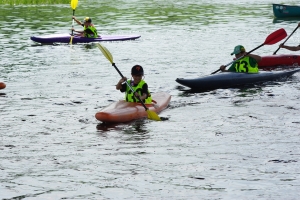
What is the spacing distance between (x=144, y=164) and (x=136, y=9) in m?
29.4

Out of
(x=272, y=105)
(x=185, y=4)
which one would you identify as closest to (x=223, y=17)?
(x=185, y=4)

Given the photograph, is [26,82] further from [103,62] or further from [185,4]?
[185,4]

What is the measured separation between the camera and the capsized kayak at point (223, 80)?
1359 centimetres

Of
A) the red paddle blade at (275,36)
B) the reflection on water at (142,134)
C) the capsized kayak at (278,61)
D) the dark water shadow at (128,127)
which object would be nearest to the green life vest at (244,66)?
the reflection on water at (142,134)

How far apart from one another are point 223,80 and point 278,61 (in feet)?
11.3

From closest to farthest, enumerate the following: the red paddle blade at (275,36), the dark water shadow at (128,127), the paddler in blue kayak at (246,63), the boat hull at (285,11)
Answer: the dark water shadow at (128,127)
the paddler in blue kayak at (246,63)
the red paddle blade at (275,36)
the boat hull at (285,11)

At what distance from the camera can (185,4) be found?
41594mm

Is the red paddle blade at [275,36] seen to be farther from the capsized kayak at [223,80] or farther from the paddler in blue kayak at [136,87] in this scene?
the paddler in blue kayak at [136,87]

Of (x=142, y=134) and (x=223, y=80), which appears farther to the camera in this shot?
(x=223, y=80)

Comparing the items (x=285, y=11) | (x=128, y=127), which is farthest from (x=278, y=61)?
(x=285, y=11)

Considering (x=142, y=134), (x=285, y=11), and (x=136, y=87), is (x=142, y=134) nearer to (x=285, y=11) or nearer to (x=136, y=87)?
(x=136, y=87)

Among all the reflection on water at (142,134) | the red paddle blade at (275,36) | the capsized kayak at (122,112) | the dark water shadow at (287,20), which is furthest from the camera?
the dark water shadow at (287,20)

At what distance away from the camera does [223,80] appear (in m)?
13.8

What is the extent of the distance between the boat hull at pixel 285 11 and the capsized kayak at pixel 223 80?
16.7 m
